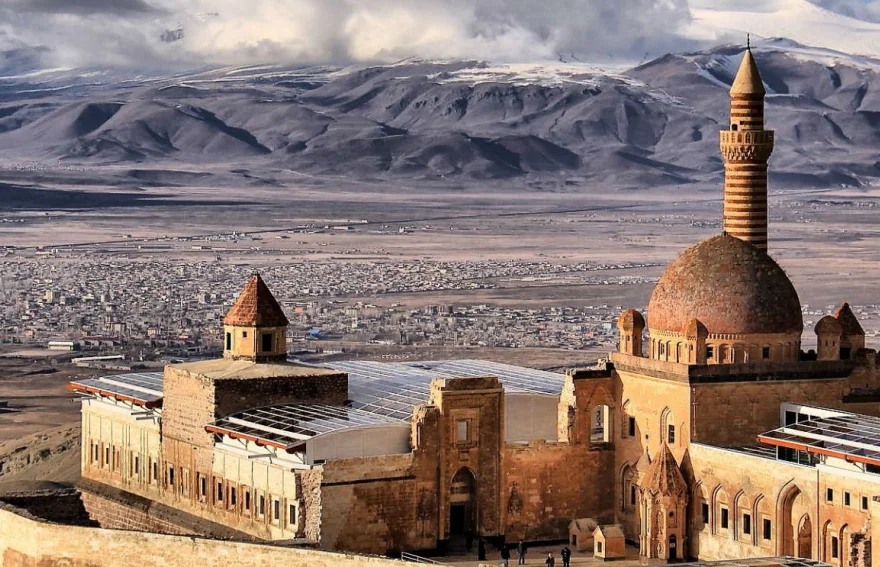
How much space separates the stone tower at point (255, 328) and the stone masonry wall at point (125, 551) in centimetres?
691

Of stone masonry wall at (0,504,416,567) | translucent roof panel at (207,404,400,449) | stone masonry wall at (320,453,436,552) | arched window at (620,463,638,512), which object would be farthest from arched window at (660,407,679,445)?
stone masonry wall at (0,504,416,567)

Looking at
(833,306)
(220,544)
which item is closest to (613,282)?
(833,306)

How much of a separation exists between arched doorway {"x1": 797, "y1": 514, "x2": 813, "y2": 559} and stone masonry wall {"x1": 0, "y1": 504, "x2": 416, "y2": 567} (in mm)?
8694

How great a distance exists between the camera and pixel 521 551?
5416cm

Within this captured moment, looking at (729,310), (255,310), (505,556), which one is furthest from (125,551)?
(729,310)

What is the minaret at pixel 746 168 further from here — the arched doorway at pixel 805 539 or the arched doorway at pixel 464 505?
the arched doorway at pixel 805 539

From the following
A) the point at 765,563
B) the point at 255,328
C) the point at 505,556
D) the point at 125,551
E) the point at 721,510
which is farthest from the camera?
the point at 255,328

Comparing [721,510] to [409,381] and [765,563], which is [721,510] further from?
[409,381]

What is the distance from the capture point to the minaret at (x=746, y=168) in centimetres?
6328

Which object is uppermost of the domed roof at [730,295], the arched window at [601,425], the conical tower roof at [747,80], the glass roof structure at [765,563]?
the conical tower roof at [747,80]

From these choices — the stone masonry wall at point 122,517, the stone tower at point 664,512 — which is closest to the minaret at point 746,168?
the stone tower at point 664,512

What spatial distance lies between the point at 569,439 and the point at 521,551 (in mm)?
4065

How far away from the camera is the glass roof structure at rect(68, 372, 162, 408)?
60906mm

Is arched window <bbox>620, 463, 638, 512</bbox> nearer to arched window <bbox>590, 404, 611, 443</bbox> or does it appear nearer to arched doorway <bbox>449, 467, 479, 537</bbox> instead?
arched window <bbox>590, 404, 611, 443</bbox>
